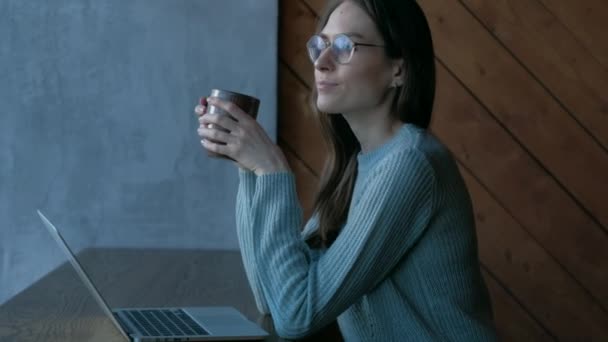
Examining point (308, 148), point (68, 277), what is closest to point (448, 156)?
point (68, 277)

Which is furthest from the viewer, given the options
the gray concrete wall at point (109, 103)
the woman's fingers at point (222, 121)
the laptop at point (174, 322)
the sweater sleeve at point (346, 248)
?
the gray concrete wall at point (109, 103)

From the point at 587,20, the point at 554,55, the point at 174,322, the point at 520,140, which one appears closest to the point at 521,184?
the point at 520,140

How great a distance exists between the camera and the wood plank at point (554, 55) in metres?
2.36

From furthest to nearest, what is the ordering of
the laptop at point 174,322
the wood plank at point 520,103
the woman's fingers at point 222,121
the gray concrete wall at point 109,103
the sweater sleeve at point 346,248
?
the wood plank at point 520,103 → the gray concrete wall at point 109,103 → the woman's fingers at point 222,121 → the sweater sleeve at point 346,248 → the laptop at point 174,322

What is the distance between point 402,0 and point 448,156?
0.26m

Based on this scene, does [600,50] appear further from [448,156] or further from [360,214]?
[360,214]

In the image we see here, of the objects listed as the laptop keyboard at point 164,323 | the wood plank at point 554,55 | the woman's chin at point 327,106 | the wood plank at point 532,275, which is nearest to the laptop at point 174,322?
the laptop keyboard at point 164,323

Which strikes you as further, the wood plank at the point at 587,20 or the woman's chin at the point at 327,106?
the wood plank at the point at 587,20

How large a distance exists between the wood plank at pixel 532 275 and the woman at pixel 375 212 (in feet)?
3.35

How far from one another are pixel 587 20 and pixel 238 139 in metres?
1.42

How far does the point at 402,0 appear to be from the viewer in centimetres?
138

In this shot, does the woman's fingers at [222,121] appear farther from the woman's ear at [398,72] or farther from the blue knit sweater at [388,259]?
the woman's ear at [398,72]

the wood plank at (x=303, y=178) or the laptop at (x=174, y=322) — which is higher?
the laptop at (x=174, y=322)

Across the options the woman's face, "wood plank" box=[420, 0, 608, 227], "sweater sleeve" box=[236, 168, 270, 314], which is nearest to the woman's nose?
the woman's face
